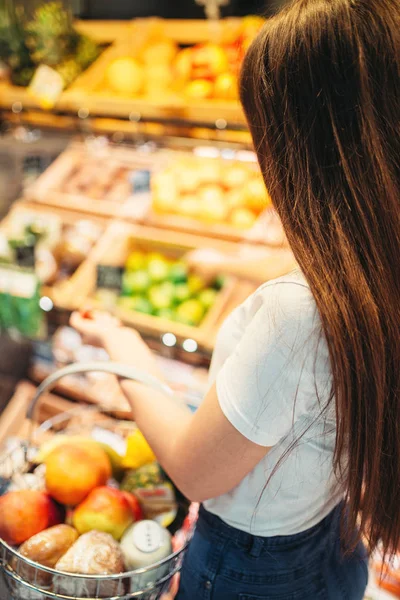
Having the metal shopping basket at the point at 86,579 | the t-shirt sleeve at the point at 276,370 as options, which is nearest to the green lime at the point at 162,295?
the metal shopping basket at the point at 86,579

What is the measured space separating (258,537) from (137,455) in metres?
0.33

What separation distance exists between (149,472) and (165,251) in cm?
112

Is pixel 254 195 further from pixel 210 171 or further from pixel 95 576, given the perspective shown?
pixel 95 576

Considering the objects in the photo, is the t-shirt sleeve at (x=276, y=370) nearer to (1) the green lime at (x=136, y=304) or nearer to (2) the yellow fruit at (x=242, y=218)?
(1) the green lime at (x=136, y=304)

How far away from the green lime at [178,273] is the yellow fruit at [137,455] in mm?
915

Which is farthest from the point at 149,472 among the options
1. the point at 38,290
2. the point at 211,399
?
the point at 38,290

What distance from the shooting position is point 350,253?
2.26ft

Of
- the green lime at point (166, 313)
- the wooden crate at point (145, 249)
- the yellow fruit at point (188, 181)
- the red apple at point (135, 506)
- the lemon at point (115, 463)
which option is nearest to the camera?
the red apple at point (135, 506)

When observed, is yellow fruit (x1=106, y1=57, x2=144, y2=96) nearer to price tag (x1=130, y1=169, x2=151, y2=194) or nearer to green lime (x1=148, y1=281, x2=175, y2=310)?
price tag (x1=130, y1=169, x2=151, y2=194)

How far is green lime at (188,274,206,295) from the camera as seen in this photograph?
2049 millimetres

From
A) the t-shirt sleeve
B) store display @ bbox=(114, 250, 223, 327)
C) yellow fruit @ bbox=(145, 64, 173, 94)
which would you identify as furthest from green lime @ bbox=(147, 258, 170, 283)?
the t-shirt sleeve

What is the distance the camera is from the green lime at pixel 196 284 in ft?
6.72

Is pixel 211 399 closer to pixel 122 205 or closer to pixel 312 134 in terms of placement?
pixel 312 134

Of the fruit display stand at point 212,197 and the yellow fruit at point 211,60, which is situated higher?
the yellow fruit at point 211,60
